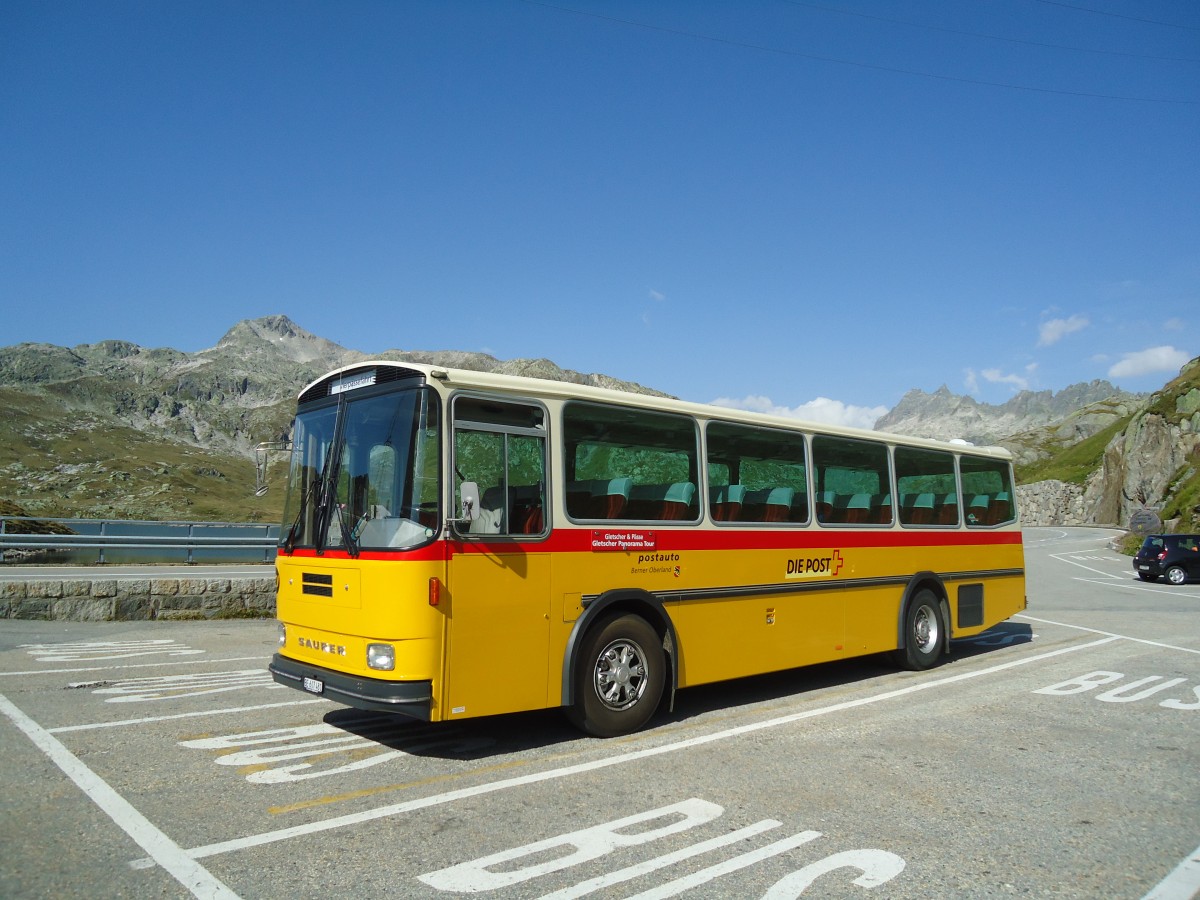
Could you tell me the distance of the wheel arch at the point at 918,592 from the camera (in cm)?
1045

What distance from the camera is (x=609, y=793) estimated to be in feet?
18.0

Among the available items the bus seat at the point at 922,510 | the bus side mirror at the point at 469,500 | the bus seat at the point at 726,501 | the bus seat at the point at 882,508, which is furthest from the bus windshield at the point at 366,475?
the bus seat at the point at 922,510

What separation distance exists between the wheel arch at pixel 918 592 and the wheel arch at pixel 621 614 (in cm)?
383

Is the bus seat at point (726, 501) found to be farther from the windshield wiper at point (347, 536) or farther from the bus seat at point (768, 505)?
the windshield wiper at point (347, 536)

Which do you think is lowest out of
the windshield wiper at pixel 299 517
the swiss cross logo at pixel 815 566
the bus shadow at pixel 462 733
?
the bus shadow at pixel 462 733

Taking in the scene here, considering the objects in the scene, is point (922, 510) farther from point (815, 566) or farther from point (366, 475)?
point (366, 475)

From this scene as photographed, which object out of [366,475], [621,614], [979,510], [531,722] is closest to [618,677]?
[621,614]

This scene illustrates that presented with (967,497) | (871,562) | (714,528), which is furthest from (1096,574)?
(714,528)

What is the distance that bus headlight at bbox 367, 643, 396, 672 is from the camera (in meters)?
5.97

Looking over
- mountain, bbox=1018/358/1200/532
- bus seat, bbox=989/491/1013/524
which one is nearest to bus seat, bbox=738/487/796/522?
bus seat, bbox=989/491/1013/524

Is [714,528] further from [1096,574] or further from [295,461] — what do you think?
[1096,574]

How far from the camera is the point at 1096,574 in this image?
3064 centimetres

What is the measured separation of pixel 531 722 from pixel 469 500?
2636 mm

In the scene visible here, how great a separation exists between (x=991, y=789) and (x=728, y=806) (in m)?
1.84
